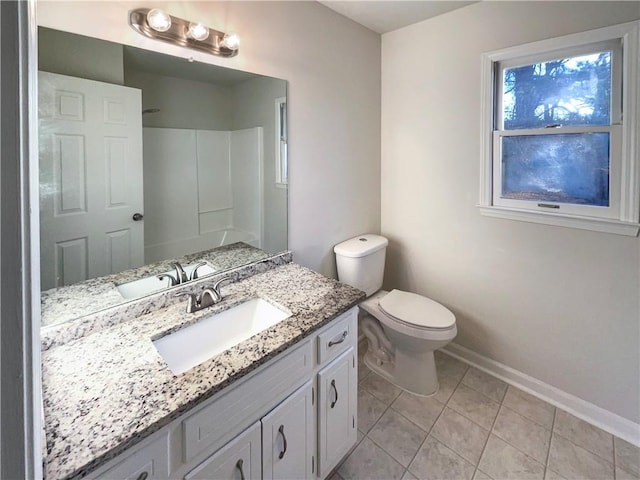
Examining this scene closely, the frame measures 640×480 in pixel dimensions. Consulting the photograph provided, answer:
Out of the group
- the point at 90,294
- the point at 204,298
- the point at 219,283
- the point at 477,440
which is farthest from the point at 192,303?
the point at 477,440

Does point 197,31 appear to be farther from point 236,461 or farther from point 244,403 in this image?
point 236,461

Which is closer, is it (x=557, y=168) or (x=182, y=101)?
(x=182, y=101)

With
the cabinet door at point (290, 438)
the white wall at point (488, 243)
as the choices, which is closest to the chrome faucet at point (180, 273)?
the cabinet door at point (290, 438)

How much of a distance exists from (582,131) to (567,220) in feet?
1.52

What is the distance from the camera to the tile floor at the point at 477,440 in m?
1.52

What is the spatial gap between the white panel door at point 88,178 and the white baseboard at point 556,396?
85.0 inches

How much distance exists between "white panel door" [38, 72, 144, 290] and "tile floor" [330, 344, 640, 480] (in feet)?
4.63

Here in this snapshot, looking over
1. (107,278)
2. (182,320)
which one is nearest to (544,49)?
(182,320)

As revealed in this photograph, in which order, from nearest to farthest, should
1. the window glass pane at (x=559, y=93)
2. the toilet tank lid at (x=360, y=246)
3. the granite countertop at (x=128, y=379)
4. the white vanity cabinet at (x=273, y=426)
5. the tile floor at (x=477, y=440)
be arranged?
1. the granite countertop at (x=128, y=379)
2. the white vanity cabinet at (x=273, y=426)
3. the tile floor at (x=477, y=440)
4. the window glass pane at (x=559, y=93)
5. the toilet tank lid at (x=360, y=246)

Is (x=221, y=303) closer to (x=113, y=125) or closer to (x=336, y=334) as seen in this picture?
(x=336, y=334)

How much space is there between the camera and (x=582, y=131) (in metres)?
1.68

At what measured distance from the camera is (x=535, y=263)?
190 cm

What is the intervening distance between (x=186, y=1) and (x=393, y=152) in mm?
1595

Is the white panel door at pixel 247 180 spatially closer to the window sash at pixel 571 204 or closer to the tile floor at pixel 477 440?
the tile floor at pixel 477 440
